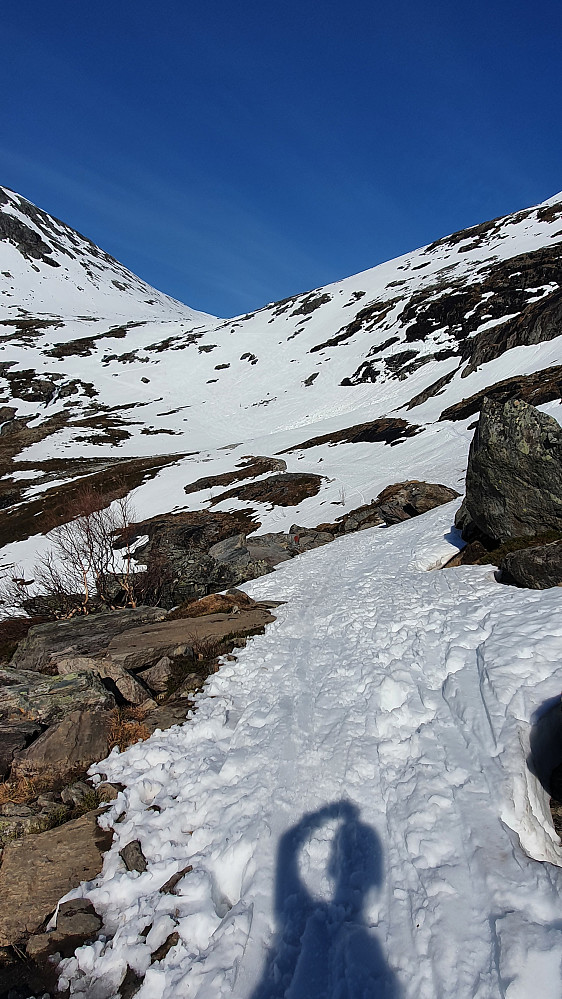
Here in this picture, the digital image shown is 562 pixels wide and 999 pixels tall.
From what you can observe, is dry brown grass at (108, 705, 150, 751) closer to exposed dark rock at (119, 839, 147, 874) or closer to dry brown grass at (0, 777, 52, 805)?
dry brown grass at (0, 777, 52, 805)

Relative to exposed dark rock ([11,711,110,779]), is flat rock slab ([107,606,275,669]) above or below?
below

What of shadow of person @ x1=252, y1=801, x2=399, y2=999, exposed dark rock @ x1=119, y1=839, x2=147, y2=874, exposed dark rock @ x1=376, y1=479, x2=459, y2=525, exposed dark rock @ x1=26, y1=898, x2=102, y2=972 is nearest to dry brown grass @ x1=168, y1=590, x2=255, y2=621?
exposed dark rock @ x1=119, y1=839, x2=147, y2=874

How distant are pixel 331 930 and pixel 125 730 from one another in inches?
184

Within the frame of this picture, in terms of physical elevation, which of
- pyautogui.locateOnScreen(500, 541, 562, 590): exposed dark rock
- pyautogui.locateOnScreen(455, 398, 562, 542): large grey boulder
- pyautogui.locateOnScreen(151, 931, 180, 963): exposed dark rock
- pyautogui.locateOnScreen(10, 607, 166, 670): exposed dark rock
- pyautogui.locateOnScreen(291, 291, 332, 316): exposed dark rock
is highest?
pyautogui.locateOnScreen(291, 291, 332, 316): exposed dark rock

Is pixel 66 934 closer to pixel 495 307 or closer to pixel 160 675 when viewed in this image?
pixel 160 675

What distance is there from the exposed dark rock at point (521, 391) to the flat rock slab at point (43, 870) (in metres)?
38.7

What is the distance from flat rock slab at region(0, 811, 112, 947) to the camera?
4.49 m

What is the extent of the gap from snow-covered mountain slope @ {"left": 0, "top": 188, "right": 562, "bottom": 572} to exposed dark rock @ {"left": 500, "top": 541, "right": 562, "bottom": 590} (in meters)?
20.5

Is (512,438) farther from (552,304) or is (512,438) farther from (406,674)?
(552,304)

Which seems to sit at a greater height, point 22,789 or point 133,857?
point 22,789

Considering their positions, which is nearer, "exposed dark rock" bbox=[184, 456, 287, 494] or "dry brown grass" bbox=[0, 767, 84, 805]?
"dry brown grass" bbox=[0, 767, 84, 805]

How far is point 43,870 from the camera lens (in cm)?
498

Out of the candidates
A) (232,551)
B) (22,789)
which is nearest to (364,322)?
(232,551)

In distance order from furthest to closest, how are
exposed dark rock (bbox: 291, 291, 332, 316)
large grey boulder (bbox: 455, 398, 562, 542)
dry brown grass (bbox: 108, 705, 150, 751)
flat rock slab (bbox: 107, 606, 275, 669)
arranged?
exposed dark rock (bbox: 291, 291, 332, 316) < large grey boulder (bbox: 455, 398, 562, 542) < flat rock slab (bbox: 107, 606, 275, 669) < dry brown grass (bbox: 108, 705, 150, 751)
